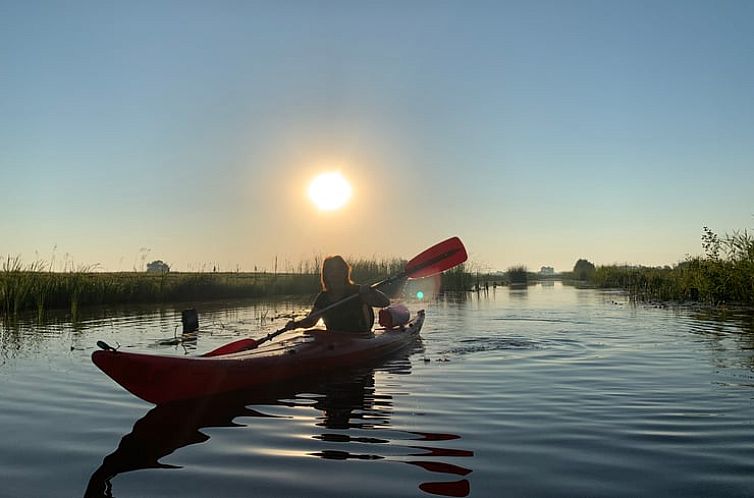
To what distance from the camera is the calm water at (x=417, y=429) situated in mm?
3260

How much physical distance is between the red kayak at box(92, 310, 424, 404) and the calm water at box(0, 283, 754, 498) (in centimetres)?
17

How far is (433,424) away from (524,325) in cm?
812

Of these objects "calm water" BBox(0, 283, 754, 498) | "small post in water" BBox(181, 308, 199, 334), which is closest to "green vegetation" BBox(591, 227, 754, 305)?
"calm water" BBox(0, 283, 754, 498)

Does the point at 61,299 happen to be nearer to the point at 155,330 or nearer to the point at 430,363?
the point at 155,330

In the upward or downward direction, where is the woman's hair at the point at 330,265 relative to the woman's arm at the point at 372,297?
upward

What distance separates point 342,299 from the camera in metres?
7.53

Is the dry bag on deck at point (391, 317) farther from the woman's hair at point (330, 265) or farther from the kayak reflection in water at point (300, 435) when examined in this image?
the kayak reflection in water at point (300, 435)

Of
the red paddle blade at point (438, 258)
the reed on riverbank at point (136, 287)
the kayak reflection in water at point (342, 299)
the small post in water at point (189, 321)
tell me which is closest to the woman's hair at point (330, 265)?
the kayak reflection in water at point (342, 299)

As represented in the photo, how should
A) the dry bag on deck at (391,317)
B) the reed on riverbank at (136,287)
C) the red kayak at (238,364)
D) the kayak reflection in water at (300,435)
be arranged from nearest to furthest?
the kayak reflection in water at (300,435) → the red kayak at (238,364) → the dry bag on deck at (391,317) → the reed on riverbank at (136,287)

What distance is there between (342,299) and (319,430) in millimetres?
3143

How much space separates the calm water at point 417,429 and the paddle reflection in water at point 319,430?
2 cm

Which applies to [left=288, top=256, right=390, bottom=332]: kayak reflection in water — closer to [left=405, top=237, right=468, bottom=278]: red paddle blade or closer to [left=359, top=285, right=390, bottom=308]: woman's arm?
[left=359, top=285, right=390, bottom=308]: woman's arm

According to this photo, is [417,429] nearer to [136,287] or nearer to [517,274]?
[136,287]

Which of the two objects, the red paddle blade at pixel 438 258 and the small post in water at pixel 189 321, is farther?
the small post in water at pixel 189 321
